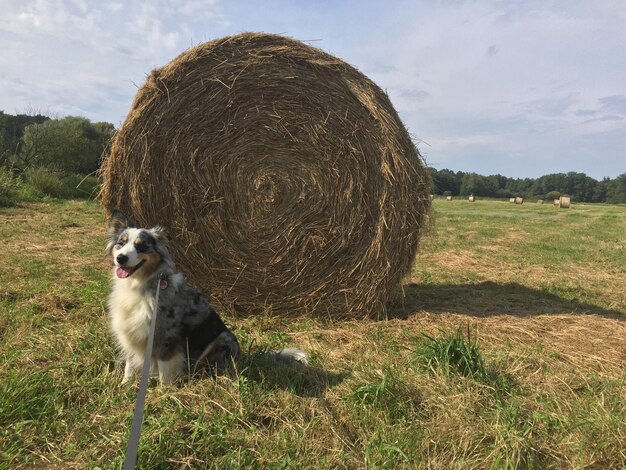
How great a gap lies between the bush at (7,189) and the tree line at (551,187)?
4688 centimetres

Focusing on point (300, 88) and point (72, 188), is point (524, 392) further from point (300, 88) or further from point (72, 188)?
point (72, 188)

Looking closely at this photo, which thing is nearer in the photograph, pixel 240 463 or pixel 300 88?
pixel 240 463

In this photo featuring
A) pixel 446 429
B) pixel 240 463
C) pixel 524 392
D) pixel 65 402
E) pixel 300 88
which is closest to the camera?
pixel 240 463

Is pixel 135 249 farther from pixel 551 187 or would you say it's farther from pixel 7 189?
pixel 551 187

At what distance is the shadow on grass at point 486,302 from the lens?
534 centimetres

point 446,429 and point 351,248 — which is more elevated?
point 351,248

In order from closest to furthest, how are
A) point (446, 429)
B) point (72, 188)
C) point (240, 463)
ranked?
point (240, 463), point (446, 429), point (72, 188)

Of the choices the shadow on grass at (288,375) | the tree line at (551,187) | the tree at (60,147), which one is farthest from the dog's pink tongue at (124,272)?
the tree line at (551,187)

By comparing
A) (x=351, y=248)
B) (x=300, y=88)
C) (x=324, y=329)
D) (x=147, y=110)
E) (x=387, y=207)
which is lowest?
(x=324, y=329)

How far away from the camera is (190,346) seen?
3359 mm

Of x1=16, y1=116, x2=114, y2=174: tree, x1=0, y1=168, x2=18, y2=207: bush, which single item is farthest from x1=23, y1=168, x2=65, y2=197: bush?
x1=16, y1=116, x2=114, y2=174: tree

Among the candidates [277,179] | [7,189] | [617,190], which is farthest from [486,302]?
[617,190]

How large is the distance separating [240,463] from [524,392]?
1.97 metres

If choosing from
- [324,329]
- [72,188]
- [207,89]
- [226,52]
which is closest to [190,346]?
[324,329]
